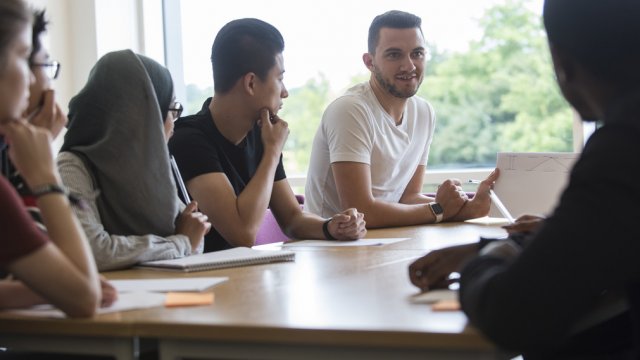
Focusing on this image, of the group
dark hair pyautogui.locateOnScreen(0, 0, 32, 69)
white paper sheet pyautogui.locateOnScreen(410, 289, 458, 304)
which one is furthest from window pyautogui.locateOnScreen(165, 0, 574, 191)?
dark hair pyautogui.locateOnScreen(0, 0, 32, 69)

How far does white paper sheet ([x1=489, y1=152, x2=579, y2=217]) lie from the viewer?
9.74ft

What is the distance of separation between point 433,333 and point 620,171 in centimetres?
36

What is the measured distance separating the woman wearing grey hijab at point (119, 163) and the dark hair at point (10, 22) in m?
0.60

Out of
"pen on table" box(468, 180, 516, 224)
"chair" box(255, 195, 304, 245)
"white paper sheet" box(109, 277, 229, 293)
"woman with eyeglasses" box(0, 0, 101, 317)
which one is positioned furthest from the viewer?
"chair" box(255, 195, 304, 245)

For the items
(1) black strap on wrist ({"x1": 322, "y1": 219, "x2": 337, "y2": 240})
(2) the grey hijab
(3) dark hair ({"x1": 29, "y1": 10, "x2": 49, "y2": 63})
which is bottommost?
(1) black strap on wrist ({"x1": 322, "y1": 219, "x2": 337, "y2": 240})

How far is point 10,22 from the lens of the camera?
56.9 inches

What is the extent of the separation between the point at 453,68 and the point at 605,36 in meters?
3.52

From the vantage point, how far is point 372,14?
4.72 m

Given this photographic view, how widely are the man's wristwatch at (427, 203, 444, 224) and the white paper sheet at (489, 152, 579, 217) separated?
0.28 meters

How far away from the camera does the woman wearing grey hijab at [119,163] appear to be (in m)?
2.07

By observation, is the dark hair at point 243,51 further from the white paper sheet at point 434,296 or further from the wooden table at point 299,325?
the white paper sheet at point 434,296

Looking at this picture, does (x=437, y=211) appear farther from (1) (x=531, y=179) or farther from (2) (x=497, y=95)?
(2) (x=497, y=95)

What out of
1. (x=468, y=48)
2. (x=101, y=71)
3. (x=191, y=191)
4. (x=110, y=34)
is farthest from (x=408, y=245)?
(x=110, y=34)

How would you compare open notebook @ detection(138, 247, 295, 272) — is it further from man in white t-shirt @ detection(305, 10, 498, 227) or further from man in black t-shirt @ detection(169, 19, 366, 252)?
man in white t-shirt @ detection(305, 10, 498, 227)
